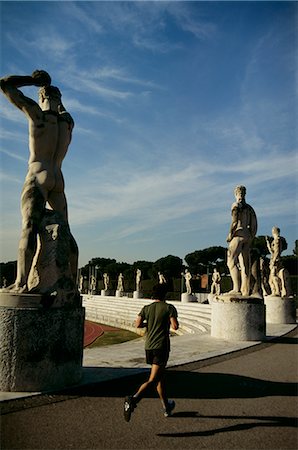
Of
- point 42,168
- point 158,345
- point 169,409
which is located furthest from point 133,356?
point 42,168

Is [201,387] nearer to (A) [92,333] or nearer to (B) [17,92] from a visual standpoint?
(B) [17,92]

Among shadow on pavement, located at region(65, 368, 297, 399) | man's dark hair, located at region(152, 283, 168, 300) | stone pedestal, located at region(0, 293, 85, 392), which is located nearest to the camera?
man's dark hair, located at region(152, 283, 168, 300)

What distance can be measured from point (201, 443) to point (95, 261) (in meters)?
98.7

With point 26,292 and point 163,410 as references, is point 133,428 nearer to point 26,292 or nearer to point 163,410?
point 163,410

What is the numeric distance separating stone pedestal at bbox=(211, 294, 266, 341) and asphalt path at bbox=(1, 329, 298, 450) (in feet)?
12.3

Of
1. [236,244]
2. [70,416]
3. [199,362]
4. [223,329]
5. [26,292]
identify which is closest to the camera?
[70,416]

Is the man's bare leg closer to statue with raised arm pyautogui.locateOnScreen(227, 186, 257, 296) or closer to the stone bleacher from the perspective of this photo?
statue with raised arm pyautogui.locateOnScreen(227, 186, 257, 296)

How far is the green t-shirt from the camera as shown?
372 cm

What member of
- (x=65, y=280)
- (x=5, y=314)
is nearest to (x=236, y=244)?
(x=65, y=280)

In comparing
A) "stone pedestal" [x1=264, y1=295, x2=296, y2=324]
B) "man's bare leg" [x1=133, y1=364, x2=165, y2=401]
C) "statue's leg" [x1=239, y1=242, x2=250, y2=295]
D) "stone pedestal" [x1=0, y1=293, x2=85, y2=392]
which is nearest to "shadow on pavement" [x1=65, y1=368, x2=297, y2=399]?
"stone pedestal" [x1=0, y1=293, x2=85, y2=392]

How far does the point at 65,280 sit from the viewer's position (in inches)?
187

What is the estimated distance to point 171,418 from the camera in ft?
11.9

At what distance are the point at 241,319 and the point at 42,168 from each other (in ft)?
21.2

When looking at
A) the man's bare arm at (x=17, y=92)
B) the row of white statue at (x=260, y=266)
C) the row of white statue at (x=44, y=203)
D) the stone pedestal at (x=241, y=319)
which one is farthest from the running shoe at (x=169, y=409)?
the stone pedestal at (x=241, y=319)
